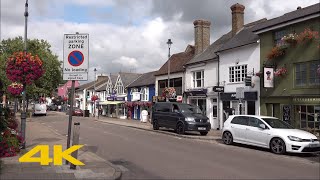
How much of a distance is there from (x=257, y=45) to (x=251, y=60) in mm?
1121

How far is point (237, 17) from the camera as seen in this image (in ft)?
103

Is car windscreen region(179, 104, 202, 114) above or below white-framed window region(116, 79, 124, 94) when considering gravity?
below

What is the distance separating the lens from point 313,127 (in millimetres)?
20672

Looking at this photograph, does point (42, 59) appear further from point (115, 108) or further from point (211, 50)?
point (211, 50)

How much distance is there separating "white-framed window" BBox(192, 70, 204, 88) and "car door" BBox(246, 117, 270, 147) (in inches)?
590

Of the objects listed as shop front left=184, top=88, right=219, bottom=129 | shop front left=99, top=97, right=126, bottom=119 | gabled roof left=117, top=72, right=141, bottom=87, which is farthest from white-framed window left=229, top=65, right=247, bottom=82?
gabled roof left=117, top=72, right=141, bottom=87

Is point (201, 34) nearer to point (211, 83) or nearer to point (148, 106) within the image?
point (211, 83)

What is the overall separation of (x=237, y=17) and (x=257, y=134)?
16.8m

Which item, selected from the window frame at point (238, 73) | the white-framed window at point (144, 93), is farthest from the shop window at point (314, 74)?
the white-framed window at point (144, 93)

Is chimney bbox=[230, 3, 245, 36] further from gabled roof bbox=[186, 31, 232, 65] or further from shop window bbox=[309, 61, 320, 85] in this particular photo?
shop window bbox=[309, 61, 320, 85]

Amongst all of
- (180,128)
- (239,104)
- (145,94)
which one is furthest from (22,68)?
(145,94)

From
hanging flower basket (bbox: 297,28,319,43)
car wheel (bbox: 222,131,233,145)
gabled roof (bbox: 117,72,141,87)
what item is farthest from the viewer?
gabled roof (bbox: 117,72,141,87)

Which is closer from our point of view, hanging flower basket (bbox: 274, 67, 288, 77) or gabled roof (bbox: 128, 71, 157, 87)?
hanging flower basket (bbox: 274, 67, 288, 77)

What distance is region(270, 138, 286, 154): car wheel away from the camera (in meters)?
15.5
